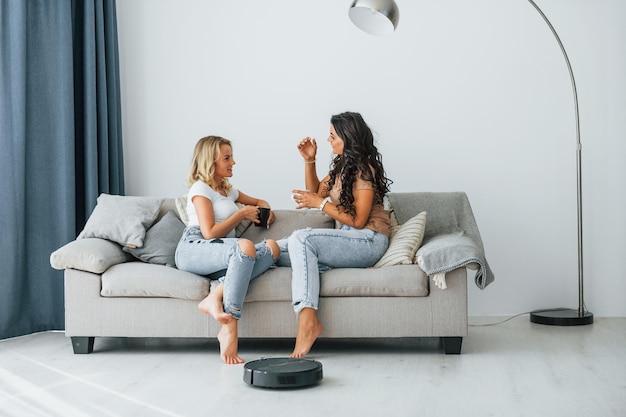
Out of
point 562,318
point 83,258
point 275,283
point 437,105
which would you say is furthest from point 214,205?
point 562,318

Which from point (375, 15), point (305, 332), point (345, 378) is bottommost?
point (345, 378)

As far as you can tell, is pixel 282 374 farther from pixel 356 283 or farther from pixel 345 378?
pixel 356 283

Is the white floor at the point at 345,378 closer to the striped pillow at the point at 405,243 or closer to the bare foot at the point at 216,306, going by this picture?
the bare foot at the point at 216,306

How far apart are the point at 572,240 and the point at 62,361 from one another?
9.35 feet

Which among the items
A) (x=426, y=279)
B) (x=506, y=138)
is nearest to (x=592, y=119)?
(x=506, y=138)

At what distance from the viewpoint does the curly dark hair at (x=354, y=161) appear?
3.72 metres

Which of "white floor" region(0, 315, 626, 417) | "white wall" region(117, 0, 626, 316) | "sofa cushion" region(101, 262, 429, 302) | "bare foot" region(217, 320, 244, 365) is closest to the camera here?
"white floor" region(0, 315, 626, 417)

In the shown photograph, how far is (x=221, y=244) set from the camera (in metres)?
3.66

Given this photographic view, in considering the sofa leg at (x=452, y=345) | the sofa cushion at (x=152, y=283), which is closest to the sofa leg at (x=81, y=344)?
the sofa cushion at (x=152, y=283)

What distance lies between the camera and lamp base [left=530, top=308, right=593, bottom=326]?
4375mm

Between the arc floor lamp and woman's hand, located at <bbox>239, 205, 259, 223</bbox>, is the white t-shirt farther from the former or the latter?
the arc floor lamp

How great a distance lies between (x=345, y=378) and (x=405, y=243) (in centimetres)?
82

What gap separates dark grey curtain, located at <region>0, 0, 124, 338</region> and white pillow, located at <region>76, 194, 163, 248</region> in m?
0.43

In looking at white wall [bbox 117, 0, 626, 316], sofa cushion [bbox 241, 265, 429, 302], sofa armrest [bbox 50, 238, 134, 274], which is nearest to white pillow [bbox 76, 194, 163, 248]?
sofa armrest [bbox 50, 238, 134, 274]
